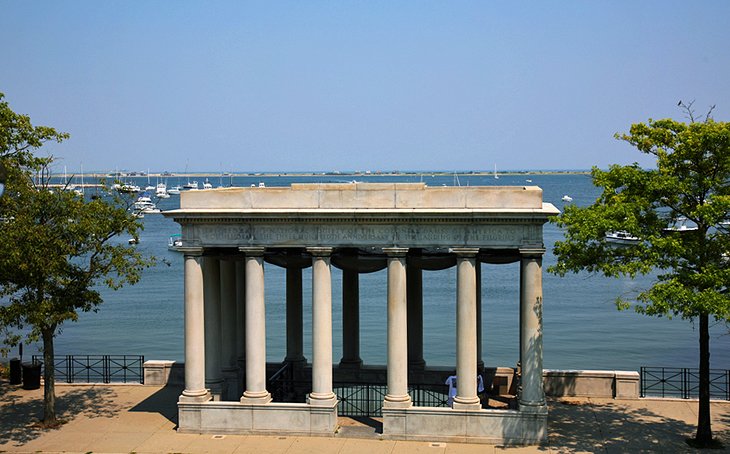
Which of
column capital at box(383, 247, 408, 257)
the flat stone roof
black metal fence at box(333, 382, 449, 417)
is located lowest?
black metal fence at box(333, 382, 449, 417)

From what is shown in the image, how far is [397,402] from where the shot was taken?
25.7 meters

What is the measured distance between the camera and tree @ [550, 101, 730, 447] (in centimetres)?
2264

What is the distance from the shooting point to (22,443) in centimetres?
2569

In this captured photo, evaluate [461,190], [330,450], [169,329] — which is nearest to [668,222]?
[461,190]

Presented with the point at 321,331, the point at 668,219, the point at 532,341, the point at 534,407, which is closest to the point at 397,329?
the point at 321,331

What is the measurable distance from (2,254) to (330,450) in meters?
10.7

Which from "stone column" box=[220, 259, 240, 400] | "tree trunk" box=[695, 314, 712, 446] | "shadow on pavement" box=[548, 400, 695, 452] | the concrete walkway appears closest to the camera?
"tree trunk" box=[695, 314, 712, 446]

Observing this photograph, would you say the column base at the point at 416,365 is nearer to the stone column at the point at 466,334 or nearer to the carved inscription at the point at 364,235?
the stone column at the point at 466,334

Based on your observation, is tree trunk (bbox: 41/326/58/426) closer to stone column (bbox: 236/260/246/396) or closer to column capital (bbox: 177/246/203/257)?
column capital (bbox: 177/246/203/257)

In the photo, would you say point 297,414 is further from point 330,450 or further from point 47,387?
point 47,387

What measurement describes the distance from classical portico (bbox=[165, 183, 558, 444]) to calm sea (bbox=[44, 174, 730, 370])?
1728 cm

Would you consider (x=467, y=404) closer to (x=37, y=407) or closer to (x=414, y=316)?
(x=414, y=316)

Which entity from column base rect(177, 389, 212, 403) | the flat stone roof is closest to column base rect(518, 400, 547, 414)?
the flat stone roof

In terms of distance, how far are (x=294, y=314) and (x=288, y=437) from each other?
6.35m
